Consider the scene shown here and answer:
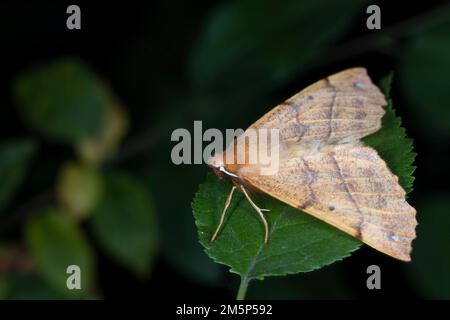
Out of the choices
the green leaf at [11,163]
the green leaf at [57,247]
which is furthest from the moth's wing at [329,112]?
the green leaf at [11,163]

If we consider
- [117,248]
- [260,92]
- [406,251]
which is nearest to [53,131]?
[117,248]

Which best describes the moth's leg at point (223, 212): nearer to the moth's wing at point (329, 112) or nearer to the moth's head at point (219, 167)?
the moth's head at point (219, 167)

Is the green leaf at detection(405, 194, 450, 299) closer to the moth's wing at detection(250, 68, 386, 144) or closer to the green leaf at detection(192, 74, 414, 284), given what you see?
the moth's wing at detection(250, 68, 386, 144)

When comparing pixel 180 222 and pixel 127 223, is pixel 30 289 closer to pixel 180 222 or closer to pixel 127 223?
pixel 127 223

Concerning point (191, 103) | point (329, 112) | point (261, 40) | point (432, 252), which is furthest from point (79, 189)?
point (432, 252)

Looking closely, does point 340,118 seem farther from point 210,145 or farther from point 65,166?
point 65,166

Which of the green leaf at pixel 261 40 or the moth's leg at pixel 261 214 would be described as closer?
the moth's leg at pixel 261 214
